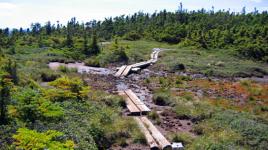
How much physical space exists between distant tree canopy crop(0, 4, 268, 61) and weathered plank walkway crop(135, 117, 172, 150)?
102 ft

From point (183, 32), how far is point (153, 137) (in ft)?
175

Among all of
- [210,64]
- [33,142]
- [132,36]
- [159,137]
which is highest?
[33,142]

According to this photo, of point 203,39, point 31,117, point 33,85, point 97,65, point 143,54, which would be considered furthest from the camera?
point 203,39

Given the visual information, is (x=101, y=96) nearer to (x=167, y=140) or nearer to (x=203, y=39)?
(x=167, y=140)

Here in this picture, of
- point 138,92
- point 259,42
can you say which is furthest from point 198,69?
point 259,42

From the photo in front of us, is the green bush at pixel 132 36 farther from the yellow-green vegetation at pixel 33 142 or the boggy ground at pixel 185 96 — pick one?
the yellow-green vegetation at pixel 33 142

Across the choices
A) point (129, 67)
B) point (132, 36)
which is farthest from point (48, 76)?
point (132, 36)

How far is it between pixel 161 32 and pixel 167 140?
5441 centimetres

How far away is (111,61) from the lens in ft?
142

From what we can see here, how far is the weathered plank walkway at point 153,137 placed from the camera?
14.5 meters

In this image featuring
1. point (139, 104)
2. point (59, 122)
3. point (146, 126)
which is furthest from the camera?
point (139, 104)

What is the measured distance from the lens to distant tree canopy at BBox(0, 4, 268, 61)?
5397cm

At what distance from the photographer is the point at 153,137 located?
15.4 meters

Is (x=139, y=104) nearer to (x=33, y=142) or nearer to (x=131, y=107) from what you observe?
(x=131, y=107)
